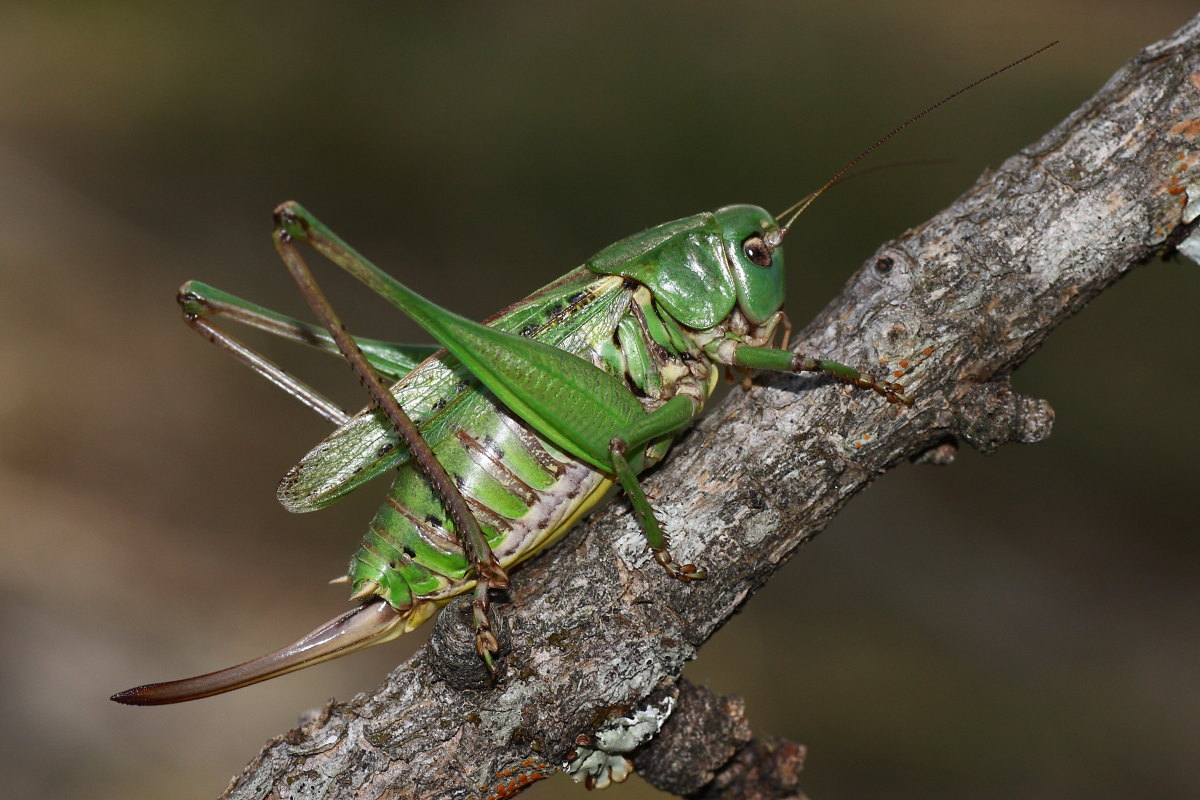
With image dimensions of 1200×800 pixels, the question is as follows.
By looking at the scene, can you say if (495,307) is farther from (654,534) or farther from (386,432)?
(654,534)

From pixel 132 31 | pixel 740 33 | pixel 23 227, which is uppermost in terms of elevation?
pixel 132 31

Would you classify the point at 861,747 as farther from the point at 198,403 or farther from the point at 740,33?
the point at 740,33

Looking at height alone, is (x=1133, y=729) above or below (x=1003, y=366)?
below

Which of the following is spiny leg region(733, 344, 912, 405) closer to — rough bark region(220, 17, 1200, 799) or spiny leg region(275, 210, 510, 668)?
rough bark region(220, 17, 1200, 799)

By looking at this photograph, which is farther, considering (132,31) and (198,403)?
(132,31)

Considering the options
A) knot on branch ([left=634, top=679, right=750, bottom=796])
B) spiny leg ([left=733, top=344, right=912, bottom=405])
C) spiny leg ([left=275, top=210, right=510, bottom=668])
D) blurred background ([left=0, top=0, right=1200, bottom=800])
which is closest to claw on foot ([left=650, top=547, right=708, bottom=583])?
knot on branch ([left=634, top=679, right=750, bottom=796])

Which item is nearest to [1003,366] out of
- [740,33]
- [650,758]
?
[650,758]
